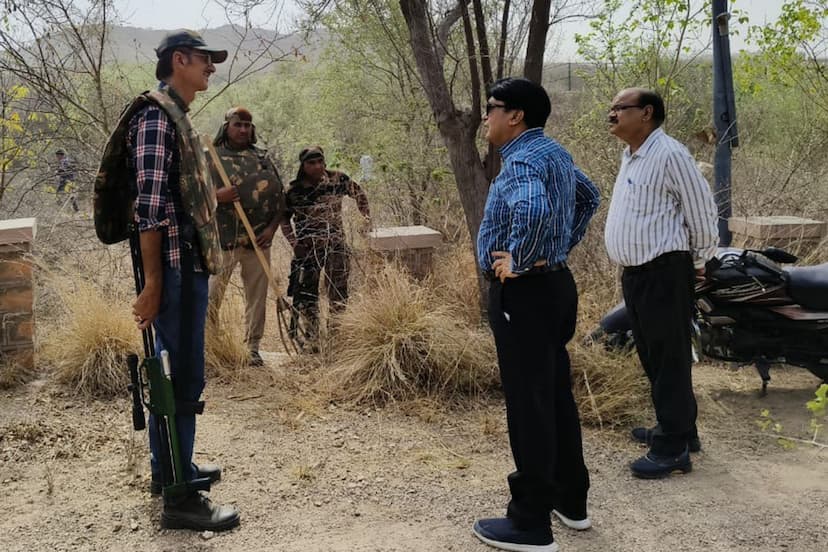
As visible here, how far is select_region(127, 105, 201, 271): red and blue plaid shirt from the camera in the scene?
294 centimetres

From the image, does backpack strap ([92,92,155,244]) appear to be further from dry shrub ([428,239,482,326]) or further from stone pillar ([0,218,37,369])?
dry shrub ([428,239,482,326])


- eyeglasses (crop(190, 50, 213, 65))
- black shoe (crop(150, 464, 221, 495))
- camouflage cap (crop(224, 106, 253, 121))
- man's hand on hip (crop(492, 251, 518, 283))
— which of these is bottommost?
black shoe (crop(150, 464, 221, 495))

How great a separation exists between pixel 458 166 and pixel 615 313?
1.51 meters

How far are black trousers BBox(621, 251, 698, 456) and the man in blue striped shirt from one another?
0.81 meters

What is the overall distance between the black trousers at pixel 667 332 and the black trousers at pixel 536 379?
0.82 metres

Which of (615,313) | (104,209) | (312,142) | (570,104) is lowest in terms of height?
(615,313)

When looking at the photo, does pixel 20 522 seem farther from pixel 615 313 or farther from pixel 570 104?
pixel 570 104

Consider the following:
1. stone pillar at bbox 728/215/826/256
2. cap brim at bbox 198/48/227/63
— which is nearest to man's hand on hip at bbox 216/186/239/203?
cap brim at bbox 198/48/227/63

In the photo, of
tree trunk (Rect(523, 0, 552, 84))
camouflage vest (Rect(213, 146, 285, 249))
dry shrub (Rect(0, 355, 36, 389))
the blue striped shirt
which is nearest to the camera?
the blue striped shirt

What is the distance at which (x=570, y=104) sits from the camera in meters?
15.2

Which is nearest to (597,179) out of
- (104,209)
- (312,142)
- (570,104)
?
(104,209)

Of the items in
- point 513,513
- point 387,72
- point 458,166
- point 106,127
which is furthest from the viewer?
point 387,72

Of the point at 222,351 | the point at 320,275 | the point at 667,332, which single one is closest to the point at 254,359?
the point at 222,351

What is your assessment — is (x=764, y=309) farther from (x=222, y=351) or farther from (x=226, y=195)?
(x=222, y=351)
